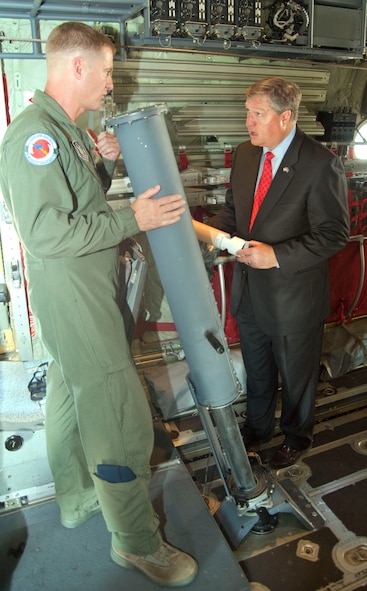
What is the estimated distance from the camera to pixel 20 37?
2777 millimetres

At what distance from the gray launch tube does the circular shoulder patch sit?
0.21 m

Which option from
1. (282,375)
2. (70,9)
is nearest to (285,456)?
(282,375)

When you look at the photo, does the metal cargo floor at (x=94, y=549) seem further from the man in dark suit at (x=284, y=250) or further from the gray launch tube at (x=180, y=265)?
the man in dark suit at (x=284, y=250)

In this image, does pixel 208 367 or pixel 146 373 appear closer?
pixel 208 367

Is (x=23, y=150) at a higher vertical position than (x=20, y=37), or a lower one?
lower

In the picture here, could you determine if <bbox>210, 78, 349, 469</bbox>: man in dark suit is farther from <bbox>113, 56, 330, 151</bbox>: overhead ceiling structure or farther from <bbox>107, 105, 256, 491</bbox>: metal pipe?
<bbox>113, 56, 330, 151</bbox>: overhead ceiling structure

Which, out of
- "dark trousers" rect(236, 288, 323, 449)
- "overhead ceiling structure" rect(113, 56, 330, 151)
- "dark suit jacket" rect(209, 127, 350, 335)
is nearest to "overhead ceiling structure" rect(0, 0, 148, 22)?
"overhead ceiling structure" rect(113, 56, 330, 151)

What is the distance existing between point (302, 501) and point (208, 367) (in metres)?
1.08

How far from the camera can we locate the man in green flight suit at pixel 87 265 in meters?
1.50

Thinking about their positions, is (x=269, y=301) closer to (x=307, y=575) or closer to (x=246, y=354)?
(x=246, y=354)

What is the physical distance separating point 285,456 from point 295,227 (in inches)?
52.0

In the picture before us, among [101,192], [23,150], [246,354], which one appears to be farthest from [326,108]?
[23,150]

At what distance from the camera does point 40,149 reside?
148cm

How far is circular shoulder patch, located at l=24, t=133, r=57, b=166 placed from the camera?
1471mm
